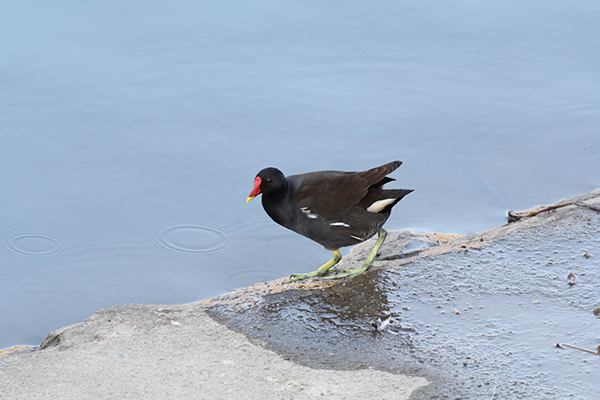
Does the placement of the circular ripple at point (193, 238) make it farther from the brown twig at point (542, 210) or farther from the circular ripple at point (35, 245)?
the brown twig at point (542, 210)

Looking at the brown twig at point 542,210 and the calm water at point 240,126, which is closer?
the brown twig at point 542,210

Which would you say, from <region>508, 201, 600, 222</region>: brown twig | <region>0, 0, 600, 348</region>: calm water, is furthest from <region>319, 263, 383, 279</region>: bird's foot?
<region>508, 201, 600, 222</region>: brown twig

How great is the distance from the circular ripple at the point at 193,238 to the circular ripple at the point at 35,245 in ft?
2.58

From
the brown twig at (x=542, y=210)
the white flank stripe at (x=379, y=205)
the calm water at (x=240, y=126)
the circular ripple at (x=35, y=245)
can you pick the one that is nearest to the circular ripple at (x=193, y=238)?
the calm water at (x=240, y=126)

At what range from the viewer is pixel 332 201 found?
4105mm

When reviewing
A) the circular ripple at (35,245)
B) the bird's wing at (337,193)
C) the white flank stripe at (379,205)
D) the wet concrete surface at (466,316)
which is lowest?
the wet concrete surface at (466,316)

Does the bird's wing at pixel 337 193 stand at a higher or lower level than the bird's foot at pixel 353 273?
higher

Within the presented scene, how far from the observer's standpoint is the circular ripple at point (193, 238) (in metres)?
5.23

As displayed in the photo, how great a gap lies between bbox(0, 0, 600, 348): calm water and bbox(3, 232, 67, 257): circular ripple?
17 millimetres

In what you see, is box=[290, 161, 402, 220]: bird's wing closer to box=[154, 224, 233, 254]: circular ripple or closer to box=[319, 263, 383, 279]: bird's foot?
box=[319, 263, 383, 279]: bird's foot

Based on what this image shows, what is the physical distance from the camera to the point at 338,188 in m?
4.14

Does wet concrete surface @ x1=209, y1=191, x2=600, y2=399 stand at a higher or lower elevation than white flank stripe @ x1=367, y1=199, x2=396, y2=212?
lower

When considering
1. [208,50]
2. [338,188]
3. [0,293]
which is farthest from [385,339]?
[208,50]

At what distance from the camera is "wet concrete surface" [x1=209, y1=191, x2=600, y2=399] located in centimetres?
300
